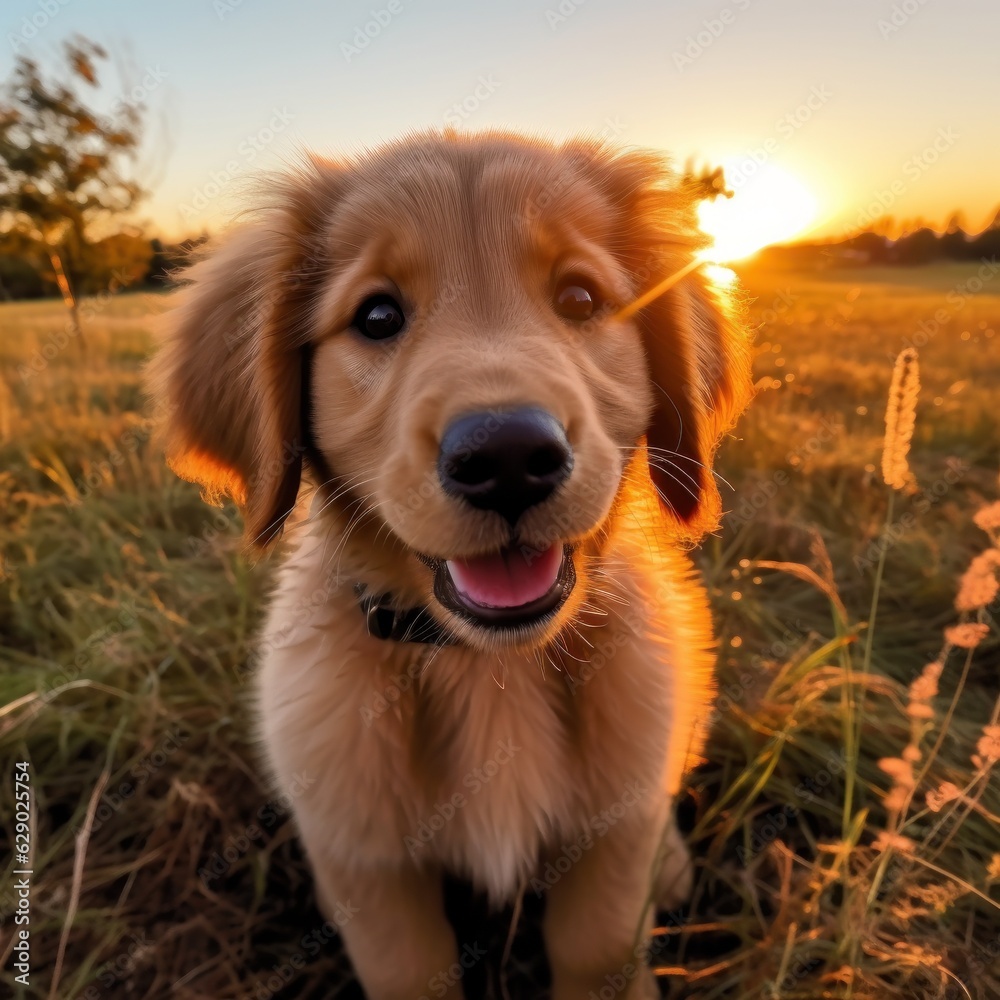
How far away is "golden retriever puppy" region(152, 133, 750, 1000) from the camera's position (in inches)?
61.2

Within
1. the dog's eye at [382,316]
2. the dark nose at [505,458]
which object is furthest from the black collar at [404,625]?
the dog's eye at [382,316]

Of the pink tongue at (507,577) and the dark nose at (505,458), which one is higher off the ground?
the dark nose at (505,458)

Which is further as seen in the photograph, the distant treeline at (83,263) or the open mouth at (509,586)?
the distant treeline at (83,263)

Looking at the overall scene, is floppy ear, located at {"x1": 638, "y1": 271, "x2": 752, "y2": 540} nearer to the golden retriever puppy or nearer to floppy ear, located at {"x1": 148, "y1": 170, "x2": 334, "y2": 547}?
the golden retriever puppy

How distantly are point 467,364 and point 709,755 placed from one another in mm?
1767

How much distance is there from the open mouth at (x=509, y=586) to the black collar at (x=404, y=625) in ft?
0.67

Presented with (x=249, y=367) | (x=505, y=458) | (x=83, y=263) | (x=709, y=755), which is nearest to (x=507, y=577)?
(x=505, y=458)

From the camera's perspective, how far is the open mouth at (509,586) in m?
1.44

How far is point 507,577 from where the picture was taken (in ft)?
4.80

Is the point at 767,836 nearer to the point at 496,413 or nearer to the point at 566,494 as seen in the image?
the point at 566,494

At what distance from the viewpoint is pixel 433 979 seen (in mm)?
1800

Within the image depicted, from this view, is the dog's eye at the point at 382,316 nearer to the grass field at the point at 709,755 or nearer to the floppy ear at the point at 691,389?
the floppy ear at the point at 691,389

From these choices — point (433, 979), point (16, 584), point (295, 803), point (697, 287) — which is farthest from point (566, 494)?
point (16, 584)

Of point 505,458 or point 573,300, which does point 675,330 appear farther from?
point 505,458
